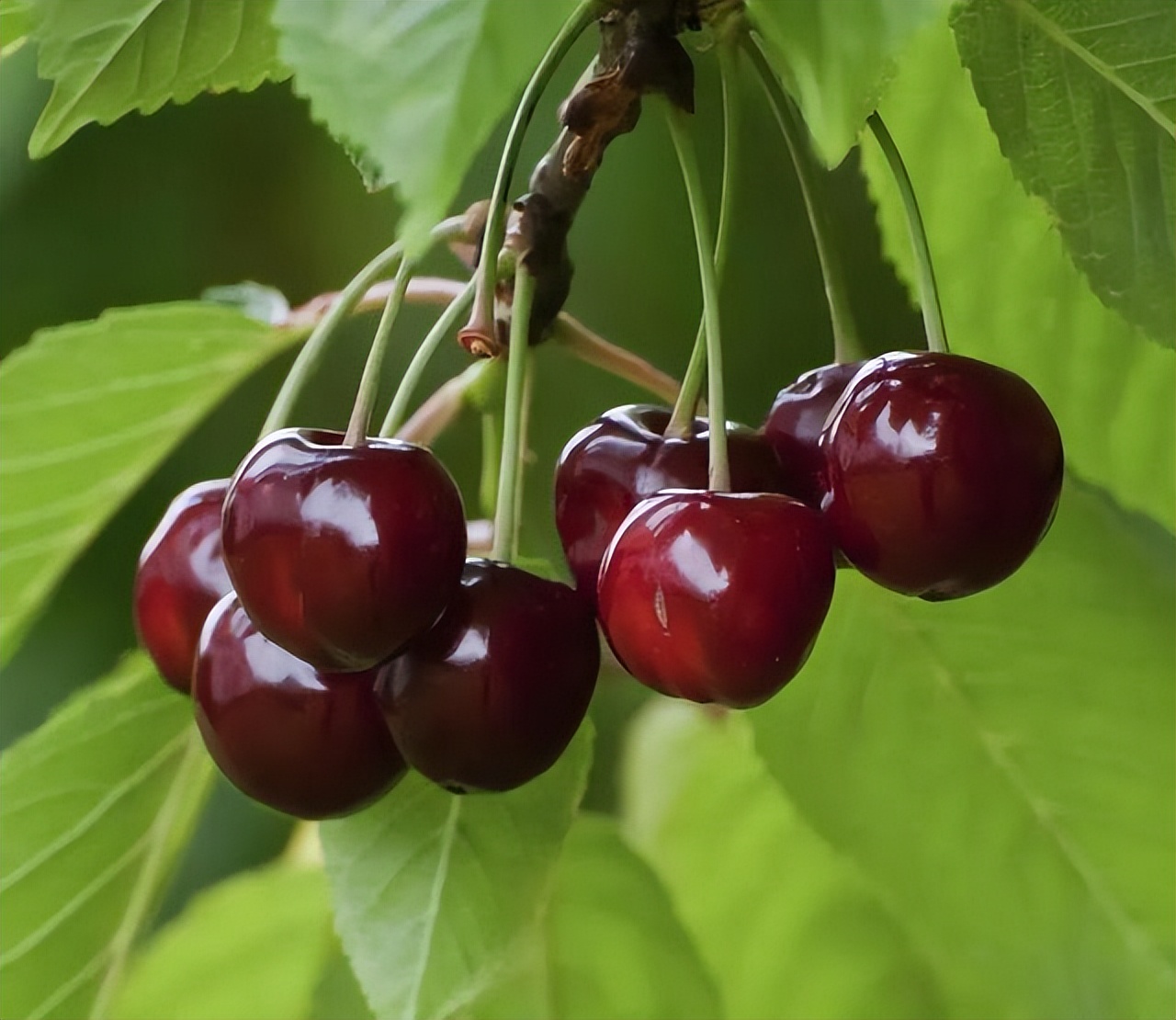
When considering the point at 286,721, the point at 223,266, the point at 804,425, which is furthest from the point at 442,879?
the point at 223,266

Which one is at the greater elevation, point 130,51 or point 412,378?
point 130,51

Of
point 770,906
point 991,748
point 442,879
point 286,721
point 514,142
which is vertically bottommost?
point 770,906

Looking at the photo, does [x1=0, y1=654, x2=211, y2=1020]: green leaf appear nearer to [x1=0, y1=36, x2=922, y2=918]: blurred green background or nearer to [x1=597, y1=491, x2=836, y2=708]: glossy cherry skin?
[x1=597, y1=491, x2=836, y2=708]: glossy cherry skin

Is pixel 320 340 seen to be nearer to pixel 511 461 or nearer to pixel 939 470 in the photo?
pixel 511 461

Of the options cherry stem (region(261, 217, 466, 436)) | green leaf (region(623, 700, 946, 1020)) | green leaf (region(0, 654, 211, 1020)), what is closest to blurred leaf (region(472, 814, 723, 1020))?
green leaf (region(623, 700, 946, 1020))

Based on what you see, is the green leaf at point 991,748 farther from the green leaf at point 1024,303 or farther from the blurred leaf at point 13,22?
the blurred leaf at point 13,22

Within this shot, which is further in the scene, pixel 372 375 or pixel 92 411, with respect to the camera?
pixel 92 411

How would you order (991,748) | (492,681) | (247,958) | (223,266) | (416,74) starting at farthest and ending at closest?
(223,266)
(247,958)
(991,748)
(492,681)
(416,74)
